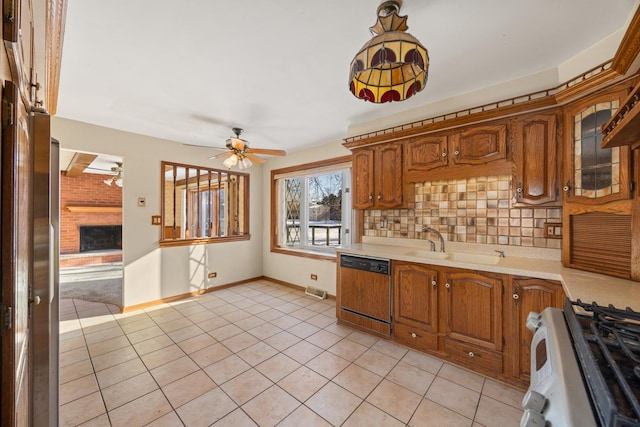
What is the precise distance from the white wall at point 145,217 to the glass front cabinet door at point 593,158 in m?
4.31

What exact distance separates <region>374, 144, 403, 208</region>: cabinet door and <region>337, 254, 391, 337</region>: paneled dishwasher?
0.69 metres

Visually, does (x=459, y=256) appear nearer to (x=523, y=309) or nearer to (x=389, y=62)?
(x=523, y=309)

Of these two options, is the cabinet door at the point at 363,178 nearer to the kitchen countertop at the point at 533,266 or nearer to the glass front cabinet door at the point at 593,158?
the kitchen countertop at the point at 533,266

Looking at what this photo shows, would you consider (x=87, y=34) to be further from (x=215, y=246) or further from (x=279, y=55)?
(x=215, y=246)

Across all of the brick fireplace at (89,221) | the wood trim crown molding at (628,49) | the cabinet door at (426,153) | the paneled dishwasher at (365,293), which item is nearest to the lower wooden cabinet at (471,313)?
the paneled dishwasher at (365,293)

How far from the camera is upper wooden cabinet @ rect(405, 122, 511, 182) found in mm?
2176

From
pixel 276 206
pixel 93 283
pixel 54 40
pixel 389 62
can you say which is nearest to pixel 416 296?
pixel 389 62

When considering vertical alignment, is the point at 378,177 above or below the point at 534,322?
above

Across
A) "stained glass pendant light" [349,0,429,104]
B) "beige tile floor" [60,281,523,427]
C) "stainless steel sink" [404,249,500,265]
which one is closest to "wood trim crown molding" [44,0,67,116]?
"stained glass pendant light" [349,0,429,104]

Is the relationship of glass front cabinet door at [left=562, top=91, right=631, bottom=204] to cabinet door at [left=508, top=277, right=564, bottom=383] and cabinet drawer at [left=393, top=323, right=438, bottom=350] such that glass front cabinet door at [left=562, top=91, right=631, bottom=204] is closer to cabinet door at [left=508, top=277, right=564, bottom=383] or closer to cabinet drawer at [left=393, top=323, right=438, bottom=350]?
cabinet door at [left=508, top=277, right=564, bottom=383]

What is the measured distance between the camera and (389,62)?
118 centimetres

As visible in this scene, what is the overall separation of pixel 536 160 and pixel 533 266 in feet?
2.72

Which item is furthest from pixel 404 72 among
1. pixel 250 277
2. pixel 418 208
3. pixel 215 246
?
pixel 250 277

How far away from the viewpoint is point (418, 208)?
9.39 ft
